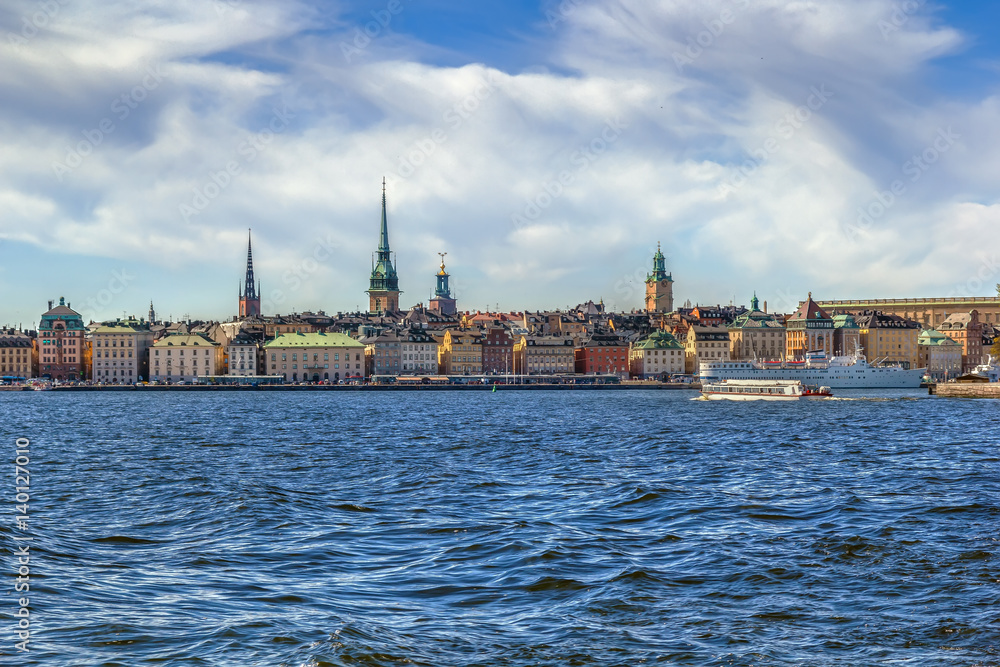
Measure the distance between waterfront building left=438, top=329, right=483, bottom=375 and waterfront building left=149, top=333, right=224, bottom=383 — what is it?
85.5ft

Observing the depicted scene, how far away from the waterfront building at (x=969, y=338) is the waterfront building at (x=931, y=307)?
38.5 ft

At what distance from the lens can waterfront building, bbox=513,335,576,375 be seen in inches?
5094

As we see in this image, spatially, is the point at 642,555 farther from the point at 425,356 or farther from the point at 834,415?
the point at 425,356

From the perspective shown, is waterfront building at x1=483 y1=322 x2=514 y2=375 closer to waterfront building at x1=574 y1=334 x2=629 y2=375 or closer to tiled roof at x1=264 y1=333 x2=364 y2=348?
waterfront building at x1=574 y1=334 x2=629 y2=375

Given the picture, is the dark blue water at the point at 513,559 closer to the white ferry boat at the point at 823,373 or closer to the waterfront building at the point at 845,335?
the white ferry boat at the point at 823,373

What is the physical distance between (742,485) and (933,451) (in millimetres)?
10848

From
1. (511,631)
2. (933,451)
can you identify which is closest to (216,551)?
(511,631)

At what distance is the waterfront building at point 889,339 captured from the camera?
447 ft

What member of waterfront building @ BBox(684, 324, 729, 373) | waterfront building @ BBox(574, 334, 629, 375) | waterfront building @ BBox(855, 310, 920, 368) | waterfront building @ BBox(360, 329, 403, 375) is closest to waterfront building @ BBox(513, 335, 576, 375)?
waterfront building @ BBox(574, 334, 629, 375)

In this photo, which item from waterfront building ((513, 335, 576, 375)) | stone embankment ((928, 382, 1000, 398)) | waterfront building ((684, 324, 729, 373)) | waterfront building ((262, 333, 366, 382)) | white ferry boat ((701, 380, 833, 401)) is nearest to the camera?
stone embankment ((928, 382, 1000, 398))

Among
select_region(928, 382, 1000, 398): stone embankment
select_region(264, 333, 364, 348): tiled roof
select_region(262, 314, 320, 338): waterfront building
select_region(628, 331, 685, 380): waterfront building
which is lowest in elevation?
select_region(928, 382, 1000, 398): stone embankment

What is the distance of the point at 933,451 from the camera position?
30125 millimetres

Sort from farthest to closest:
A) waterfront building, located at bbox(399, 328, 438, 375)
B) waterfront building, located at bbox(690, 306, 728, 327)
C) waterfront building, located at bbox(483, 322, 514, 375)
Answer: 1. waterfront building, located at bbox(690, 306, 728, 327)
2. waterfront building, located at bbox(483, 322, 514, 375)
3. waterfront building, located at bbox(399, 328, 438, 375)

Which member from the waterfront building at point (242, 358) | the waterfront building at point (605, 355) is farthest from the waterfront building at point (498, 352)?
the waterfront building at point (242, 358)
